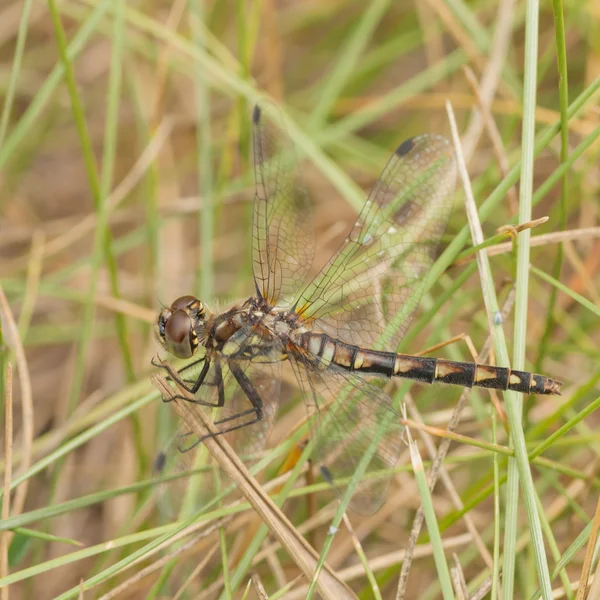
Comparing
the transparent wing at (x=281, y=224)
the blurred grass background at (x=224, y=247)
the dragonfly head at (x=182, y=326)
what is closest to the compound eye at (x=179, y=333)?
the dragonfly head at (x=182, y=326)

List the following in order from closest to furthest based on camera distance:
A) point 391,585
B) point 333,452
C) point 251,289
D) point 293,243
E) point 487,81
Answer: point 333,452 < point 293,243 < point 391,585 < point 487,81 < point 251,289

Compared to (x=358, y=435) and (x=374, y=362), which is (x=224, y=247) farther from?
(x=358, y=435)

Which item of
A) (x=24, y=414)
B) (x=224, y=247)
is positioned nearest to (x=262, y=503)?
(x=24, y=414)

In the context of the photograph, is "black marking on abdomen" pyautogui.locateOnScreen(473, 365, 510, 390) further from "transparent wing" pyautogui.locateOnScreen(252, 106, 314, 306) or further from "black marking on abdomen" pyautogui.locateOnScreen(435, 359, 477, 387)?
"transparent wing" pyautogui.locateOnScreen(252, 106, 314, 306)

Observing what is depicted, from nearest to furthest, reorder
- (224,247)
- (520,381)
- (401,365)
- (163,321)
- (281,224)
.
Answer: (520,381), (163,321), (401,365), (281,224), (224,247)

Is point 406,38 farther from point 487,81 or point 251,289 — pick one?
point 251,289

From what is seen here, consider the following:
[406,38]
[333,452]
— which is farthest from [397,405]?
[406,38]
